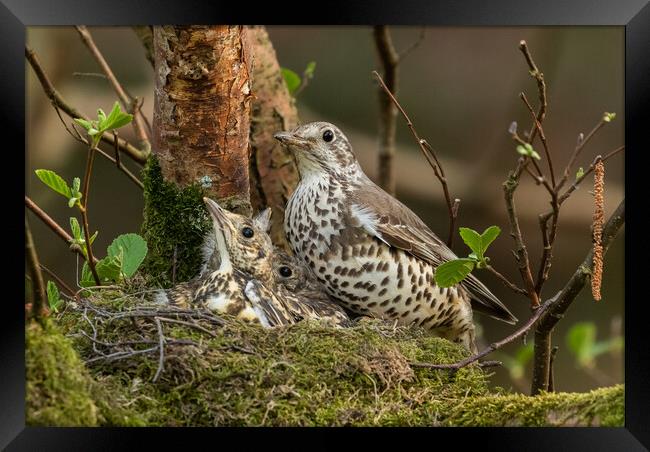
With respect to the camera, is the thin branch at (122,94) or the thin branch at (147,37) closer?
the thin branch at (122,94)

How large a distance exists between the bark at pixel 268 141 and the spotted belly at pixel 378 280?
835mm

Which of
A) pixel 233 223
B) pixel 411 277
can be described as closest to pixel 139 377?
pixel 233 223

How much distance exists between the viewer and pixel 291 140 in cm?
463

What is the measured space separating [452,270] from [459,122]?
477cm

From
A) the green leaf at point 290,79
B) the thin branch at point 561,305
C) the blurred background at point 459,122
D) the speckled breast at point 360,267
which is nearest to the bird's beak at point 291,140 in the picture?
the speckled breast at point 360,267

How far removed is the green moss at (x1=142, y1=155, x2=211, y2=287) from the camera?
4.36m

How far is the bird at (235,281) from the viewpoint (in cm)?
397

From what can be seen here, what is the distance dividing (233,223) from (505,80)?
4.76 meters

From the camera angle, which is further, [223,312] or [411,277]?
[411,277]

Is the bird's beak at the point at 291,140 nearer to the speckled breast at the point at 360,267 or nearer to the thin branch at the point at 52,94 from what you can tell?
the speckled breast at the point at 360,267

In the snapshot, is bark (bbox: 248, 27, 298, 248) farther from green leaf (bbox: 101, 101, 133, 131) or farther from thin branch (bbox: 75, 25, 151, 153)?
green leaf (bbox: 101, 101, 133, 131)

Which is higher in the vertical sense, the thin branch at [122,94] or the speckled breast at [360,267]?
the thin branch at [122,94]
